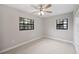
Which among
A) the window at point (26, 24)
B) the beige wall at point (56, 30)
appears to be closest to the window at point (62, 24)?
the beige wall at point (56, 30)

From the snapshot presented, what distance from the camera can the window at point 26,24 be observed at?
3941mm

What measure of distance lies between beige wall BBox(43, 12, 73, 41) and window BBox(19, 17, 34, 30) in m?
1.69

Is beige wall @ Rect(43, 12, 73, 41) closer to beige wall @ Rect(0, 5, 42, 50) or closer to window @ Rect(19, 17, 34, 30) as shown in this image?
window @ Rect(19, 17, 34, 30)

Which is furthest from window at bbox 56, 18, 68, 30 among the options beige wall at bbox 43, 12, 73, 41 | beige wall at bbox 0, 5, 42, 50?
beige wall at bbox 0, 5, 42, 50

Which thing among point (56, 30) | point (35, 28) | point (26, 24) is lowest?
point (56, 30)

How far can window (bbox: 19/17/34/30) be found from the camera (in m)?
3.94

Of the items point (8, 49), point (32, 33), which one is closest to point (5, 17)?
point (8, 49)

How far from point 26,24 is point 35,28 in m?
0.88

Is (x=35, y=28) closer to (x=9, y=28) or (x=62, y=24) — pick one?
(x=62, y=24)

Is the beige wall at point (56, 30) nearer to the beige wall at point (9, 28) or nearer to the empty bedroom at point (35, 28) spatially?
the empty bedroom at point (35, 28)

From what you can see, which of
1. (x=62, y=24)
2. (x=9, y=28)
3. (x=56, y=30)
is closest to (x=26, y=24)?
(x=9, y=28)

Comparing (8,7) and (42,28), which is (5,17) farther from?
(42,28)

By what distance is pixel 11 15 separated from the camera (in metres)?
3.13

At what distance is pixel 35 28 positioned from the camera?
5.08 metres
